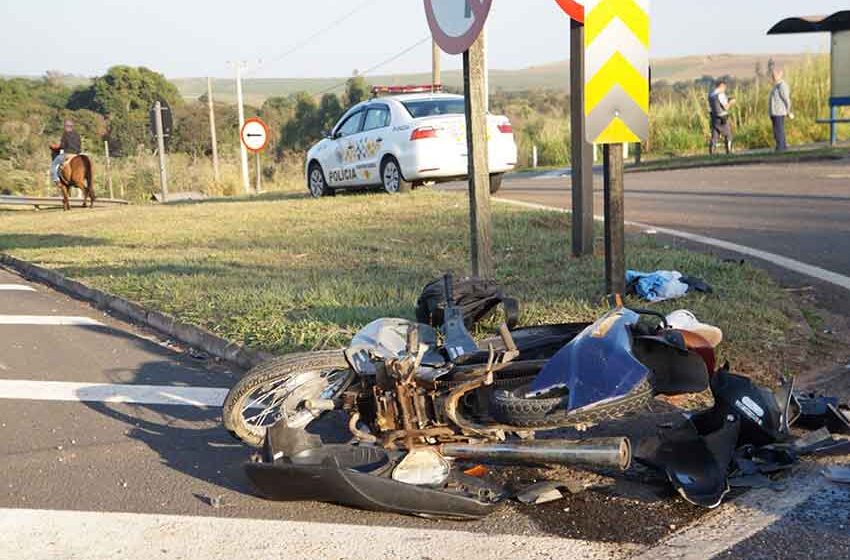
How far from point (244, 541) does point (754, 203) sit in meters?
10.6

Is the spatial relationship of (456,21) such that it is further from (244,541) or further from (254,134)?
(254,134)

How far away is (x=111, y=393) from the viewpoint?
6273mm

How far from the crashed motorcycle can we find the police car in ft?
37.5

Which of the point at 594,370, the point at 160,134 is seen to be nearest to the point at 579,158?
the point at 594,370

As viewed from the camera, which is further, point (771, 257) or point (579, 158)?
point (771, 257)

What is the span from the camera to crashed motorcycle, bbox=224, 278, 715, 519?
4.14m

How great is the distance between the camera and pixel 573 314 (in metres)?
6.72

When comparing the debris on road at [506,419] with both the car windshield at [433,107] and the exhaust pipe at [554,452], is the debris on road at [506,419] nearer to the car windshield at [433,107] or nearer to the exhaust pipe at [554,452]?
the exhaust pipe at [554,452]

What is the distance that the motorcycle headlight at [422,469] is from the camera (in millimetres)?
4270

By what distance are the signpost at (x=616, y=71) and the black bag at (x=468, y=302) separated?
1.62m

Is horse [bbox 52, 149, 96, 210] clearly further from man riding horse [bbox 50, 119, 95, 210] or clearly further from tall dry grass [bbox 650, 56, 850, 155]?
tall dry grass [bbox 650, 56, 850, 155]

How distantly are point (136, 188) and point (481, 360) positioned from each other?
3759 centimetres

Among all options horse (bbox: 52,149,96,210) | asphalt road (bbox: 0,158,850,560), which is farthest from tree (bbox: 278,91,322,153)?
asphalt road (bbox: 0,158,850,560)

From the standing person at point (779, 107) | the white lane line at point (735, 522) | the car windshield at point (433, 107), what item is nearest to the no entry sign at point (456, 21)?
the white lane line at point (735, 522)
